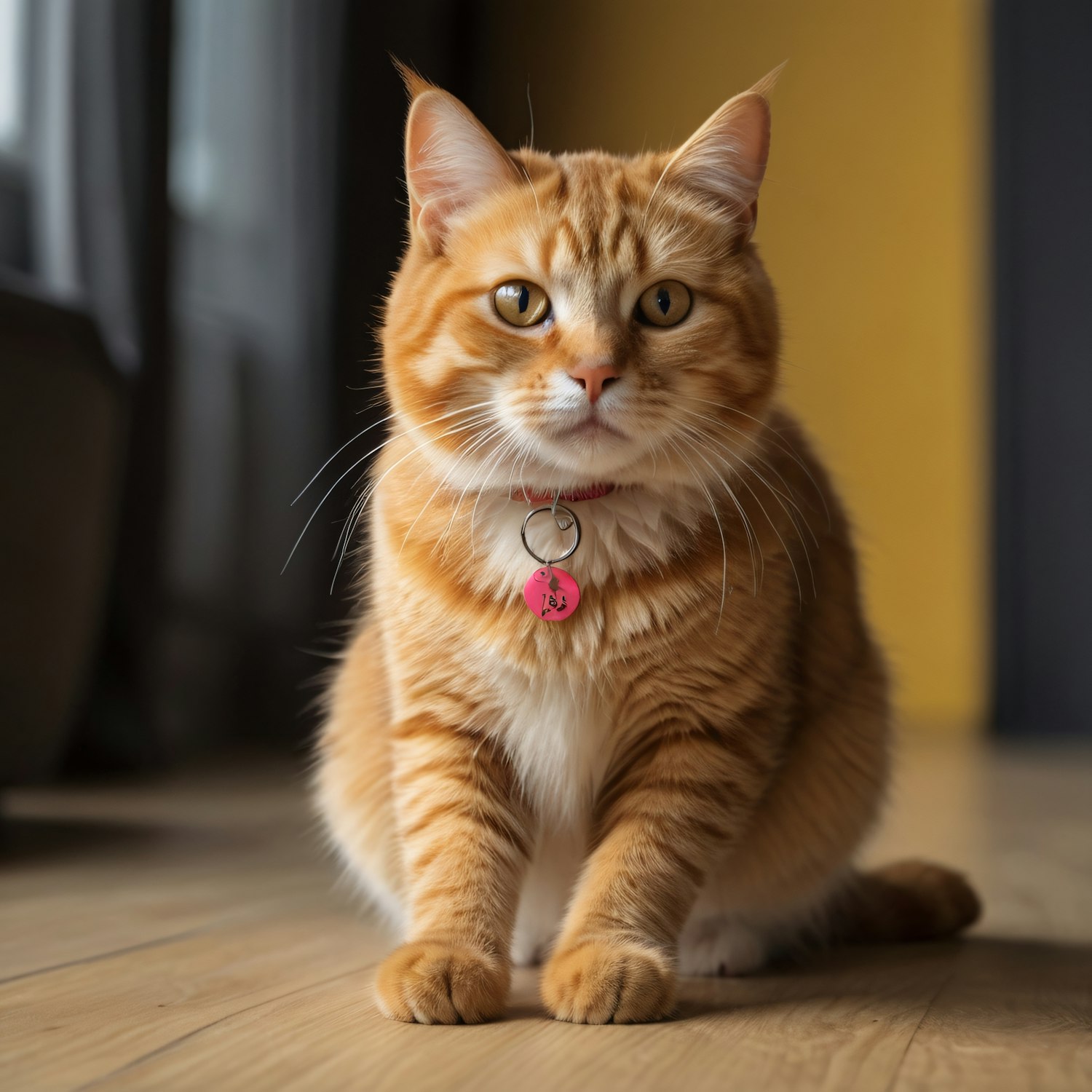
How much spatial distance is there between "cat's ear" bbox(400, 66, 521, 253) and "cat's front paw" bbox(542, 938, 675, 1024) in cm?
69

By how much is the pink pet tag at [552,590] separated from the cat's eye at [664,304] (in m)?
0.21

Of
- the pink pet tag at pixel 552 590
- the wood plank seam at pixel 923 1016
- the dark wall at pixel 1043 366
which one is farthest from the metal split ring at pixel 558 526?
the dark wall at pixel 1043 366

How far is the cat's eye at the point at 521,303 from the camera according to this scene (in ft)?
3.61

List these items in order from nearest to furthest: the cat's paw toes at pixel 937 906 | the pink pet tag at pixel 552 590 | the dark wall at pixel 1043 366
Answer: the pink pet tag at pixel 552 590, the cat's paw toes at pixel 937 906, the dark wall at pixel 1043 366

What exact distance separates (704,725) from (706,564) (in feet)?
0.49

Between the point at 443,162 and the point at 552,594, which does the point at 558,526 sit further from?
the point at 443,162

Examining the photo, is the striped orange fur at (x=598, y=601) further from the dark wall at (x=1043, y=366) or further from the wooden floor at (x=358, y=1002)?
the dark wall at (x=1043, y=366)

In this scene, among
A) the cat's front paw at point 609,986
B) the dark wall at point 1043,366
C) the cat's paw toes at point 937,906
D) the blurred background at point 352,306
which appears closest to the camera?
the cat's front paw at point 609,986

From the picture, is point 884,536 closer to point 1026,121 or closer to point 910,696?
point 910,696

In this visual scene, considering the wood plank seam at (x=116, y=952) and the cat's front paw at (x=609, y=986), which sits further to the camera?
the wood plank seam at (x=116, y=952)

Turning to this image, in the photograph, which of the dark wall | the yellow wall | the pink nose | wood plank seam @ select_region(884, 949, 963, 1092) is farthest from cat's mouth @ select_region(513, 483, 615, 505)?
the dark wall

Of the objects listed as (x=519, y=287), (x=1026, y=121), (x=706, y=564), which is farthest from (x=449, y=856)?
(x=1026, y=121)

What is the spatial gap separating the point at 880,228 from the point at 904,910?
12.3 feet

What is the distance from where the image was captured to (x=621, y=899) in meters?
1.04
